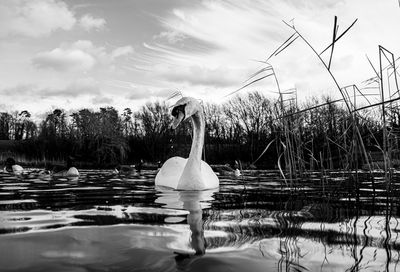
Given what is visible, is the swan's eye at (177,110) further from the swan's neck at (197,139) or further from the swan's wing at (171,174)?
the swan's wing at (171,174)

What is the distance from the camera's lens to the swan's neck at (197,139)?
22.1ft

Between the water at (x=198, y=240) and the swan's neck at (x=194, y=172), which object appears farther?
the swan's neck at (x=194, y=172)

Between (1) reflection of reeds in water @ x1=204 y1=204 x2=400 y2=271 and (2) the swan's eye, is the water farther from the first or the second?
(2) the swan's eye

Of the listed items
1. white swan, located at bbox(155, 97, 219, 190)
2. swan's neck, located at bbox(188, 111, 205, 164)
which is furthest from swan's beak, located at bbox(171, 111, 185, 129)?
swan's neck, located at bbox(188, 111, 205, 164)

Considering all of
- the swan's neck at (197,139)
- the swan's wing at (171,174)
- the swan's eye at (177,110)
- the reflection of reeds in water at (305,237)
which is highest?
the swan's eye at (177,110)

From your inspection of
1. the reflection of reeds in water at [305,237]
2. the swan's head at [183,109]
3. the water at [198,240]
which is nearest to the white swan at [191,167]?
the swan's head at [183,109]

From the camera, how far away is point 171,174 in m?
7.86

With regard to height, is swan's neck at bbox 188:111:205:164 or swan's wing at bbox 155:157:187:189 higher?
swan's neck at bbox 188:111:205:164

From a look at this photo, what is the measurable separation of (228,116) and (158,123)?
10.5 meters

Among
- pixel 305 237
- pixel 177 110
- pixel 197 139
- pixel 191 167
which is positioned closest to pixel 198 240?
pixel 305 237

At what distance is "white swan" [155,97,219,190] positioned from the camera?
6.39 meters

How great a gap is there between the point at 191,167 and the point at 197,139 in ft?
2.44

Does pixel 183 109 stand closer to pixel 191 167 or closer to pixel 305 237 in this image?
pixel 191 167

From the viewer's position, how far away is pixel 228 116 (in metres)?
57.7
